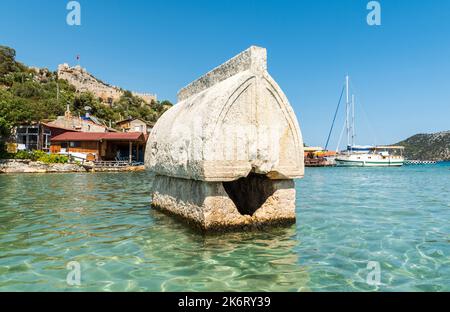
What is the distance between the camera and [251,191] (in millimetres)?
7586

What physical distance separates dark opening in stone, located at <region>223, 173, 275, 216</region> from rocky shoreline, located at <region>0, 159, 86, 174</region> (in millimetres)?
33489

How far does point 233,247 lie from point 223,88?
2.85m

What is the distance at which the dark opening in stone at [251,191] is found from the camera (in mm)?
7078

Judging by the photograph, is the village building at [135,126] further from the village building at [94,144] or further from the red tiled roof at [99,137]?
the red tiled roof at [99,137]

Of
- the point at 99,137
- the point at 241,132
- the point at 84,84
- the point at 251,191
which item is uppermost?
the point at 84,84

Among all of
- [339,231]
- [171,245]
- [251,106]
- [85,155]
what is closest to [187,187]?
[171,245]

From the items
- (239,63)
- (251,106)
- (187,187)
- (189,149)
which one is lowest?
(187,187)

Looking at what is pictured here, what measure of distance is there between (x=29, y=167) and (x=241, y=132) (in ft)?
119

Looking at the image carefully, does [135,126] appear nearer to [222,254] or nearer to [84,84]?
[84,84]

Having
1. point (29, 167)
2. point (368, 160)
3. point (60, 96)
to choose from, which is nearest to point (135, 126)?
point (29, 167)

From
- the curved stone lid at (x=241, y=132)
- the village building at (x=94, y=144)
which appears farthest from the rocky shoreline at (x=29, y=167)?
the curved stone lid at (x=241, y=132)

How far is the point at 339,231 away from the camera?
6.96m

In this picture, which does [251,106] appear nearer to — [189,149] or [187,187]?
[189,149]
